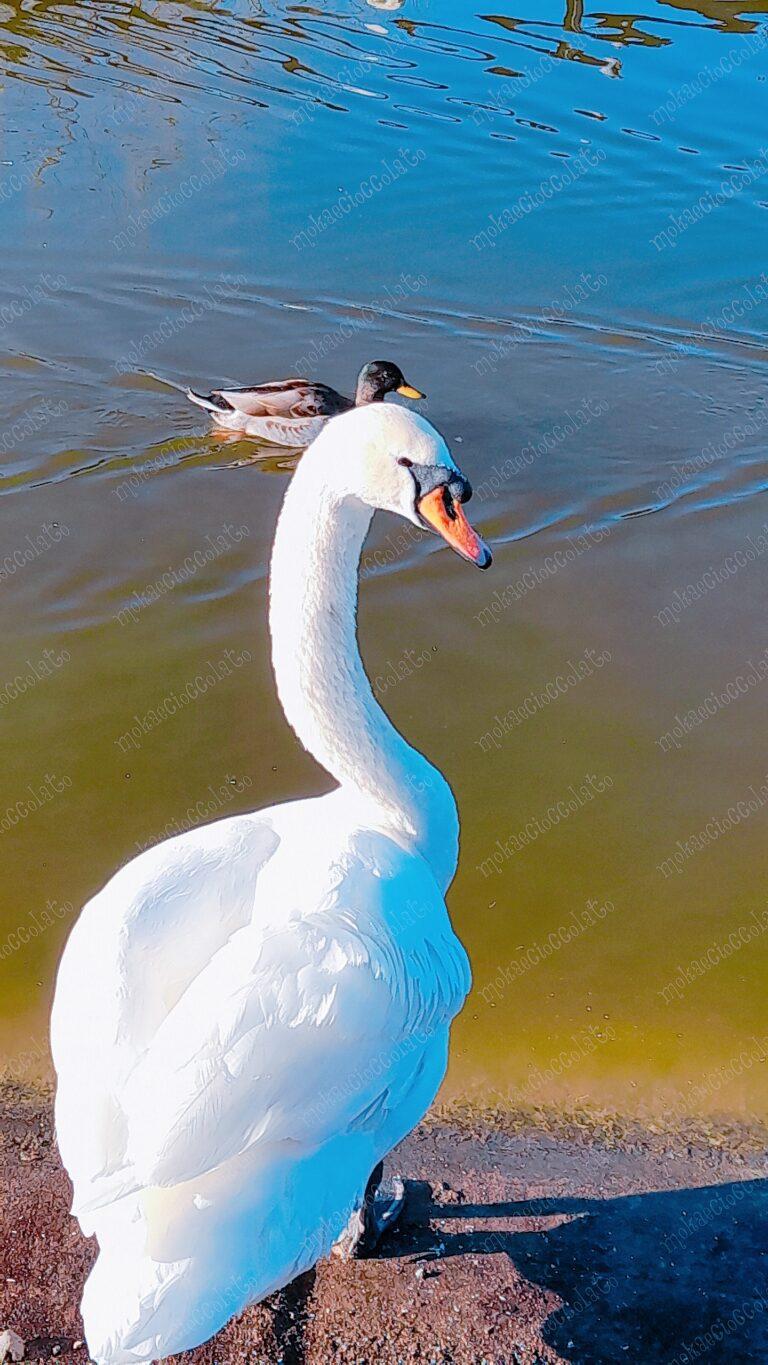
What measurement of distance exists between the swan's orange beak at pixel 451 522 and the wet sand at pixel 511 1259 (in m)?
1.91

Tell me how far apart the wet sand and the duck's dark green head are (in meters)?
5.15

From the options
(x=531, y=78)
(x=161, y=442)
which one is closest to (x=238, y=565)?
(x=161, y=442)

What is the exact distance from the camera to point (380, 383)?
26.9ft

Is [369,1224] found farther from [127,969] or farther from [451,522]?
[451,522]

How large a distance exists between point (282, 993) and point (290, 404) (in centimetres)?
601

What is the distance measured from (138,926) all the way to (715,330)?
759cm

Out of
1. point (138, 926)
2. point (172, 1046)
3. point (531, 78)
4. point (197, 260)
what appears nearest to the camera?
point (172, 1046)

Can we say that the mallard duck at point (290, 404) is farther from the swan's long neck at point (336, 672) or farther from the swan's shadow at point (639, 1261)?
the swan's shadow at point (639, 1261)

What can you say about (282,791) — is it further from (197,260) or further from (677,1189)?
(197,260)

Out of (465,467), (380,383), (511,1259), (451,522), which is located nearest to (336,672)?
(451,522)

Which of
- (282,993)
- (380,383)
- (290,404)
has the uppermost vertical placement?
(282,993)

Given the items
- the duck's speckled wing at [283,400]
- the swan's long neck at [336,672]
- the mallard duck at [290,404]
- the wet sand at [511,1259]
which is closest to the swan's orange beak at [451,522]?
the swan's long neck at [336,672]

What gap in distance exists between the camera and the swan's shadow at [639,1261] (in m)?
3.64

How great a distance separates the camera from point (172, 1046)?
108 inches
